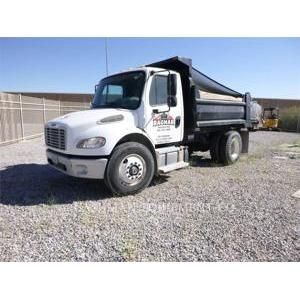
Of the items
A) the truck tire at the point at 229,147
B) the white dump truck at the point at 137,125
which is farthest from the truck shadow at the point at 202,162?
the white dump truck at the point at 137,125

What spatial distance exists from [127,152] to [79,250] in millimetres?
2059

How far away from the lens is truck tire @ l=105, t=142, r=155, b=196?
14.5ft

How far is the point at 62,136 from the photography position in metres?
4.42

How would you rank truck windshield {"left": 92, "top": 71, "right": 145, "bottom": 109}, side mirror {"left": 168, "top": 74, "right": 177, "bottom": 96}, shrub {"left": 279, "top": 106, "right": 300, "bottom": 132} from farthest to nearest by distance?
shrub {"left": 279, "top": 106, "right": 300, "bottom": 132}, side mirror {"left": 168, "top": 74, "right": 177, "bottom": 96}, truck windshield {"left": 92, "top": 71, "right": 145, "bottom": 109}

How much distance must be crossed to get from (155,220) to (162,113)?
2.39 m

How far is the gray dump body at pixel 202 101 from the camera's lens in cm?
585

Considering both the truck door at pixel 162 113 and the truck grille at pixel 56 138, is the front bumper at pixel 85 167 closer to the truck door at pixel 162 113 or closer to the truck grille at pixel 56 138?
the truck grille at pixel 56 138

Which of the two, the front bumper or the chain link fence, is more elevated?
the chain link fence

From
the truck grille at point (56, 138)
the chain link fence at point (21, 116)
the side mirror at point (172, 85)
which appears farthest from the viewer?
the chain link fence at point (21, 116)

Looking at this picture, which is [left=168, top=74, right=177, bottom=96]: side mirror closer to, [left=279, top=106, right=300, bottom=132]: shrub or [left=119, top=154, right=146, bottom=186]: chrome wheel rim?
[left=119, top=154, right=146, bottom=186]: chrome wheel rim

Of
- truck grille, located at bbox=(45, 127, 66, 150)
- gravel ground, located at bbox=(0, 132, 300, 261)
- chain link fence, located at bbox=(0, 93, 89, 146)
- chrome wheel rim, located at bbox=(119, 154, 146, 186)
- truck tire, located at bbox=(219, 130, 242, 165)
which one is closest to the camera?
gravel ground, located at bbox=(0, 132, 300, 261)

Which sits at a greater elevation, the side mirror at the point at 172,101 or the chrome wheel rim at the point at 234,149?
the side mirror at the point at 172,101

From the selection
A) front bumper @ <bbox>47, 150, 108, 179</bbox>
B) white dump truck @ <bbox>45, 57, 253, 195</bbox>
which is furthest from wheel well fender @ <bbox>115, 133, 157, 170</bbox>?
front bumper @ <bbox>47, 150, 108, 179</bbox>

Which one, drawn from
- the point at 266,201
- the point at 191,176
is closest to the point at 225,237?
the point at 266,201
